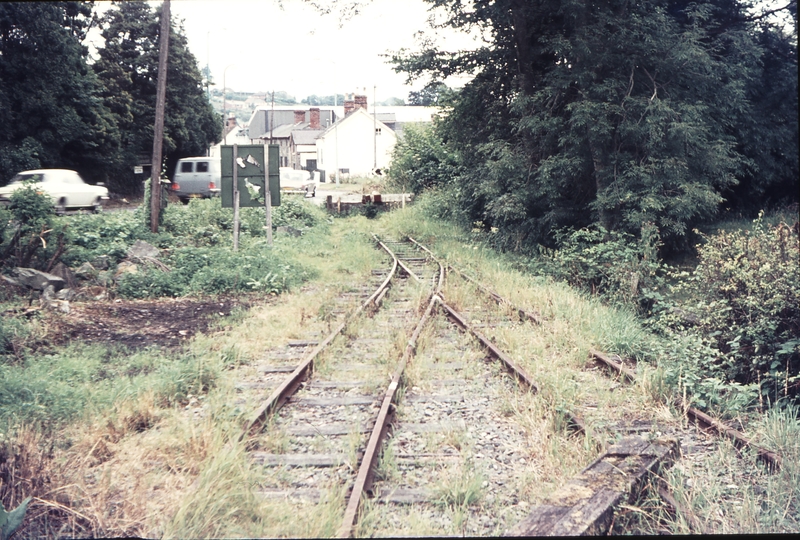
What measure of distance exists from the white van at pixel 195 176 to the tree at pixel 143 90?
1149 mm

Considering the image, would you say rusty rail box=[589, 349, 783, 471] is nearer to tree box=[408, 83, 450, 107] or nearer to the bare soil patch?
the bare soil patch

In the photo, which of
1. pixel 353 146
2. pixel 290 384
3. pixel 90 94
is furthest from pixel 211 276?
pixel 353 146

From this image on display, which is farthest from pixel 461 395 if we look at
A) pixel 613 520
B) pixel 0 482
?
pixel 0 482

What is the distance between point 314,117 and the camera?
184ft

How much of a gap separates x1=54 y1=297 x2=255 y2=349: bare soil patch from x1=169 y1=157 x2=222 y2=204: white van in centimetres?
2115

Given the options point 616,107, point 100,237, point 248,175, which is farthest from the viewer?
point 248,175

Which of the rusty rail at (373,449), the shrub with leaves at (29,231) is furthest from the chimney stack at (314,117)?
the rusty rail at (373,449)

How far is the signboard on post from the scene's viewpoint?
46.6 ft

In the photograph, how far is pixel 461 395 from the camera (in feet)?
19.0

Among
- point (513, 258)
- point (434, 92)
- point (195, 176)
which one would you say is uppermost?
point (434, 92)

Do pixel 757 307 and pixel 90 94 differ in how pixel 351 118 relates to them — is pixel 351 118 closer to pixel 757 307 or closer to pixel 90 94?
pixel 90 94

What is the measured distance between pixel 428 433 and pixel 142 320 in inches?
220

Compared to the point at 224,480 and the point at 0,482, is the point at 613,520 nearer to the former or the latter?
the point at 224,480

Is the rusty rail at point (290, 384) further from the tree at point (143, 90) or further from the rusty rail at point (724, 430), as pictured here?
the tree at point (143, 90)
